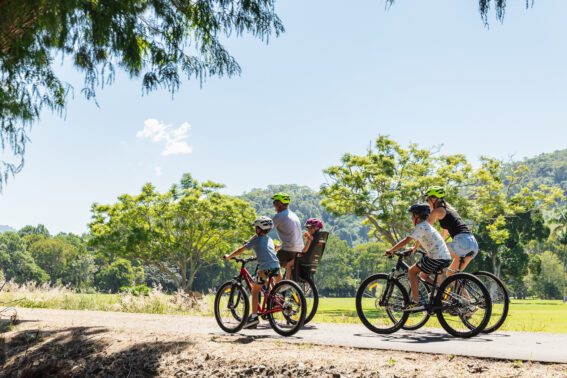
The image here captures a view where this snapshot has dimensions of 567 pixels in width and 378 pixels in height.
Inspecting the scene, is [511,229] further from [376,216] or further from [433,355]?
[433,355]

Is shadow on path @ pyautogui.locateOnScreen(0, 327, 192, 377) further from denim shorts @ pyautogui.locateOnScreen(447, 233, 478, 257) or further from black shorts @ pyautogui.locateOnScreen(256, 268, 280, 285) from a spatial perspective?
denim shorts @ pyautogui.locateOnScreen(447, 233, 478, 257)

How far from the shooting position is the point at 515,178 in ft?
143

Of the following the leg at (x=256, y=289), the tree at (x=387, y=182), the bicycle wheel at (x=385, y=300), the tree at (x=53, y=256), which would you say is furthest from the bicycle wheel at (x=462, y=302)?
the tree at (x=53, y=256)

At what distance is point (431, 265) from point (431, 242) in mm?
292

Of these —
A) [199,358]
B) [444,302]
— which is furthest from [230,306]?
[444,302]

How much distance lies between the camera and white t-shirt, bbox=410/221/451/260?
720 cm

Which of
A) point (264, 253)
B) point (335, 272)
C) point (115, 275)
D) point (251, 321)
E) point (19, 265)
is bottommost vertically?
point (251, 321)

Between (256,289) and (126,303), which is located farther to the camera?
(126,303)

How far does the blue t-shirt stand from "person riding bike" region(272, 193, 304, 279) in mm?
683

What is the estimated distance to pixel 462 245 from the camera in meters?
7.86

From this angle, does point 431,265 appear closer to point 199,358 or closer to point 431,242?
point 431,242

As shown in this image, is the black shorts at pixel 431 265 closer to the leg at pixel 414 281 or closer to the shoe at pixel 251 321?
the leg at pixel 414 281

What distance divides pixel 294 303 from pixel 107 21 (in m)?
4.27

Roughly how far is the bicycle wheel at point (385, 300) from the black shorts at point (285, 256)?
1394mm
